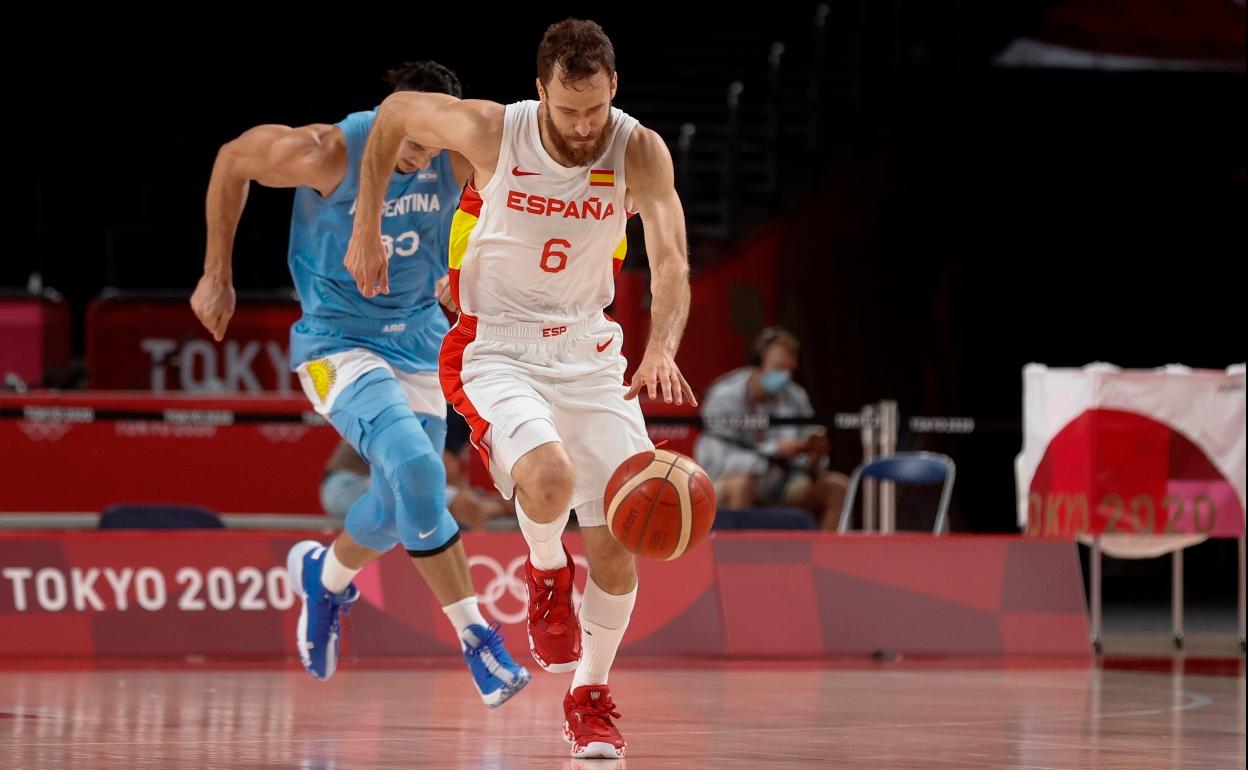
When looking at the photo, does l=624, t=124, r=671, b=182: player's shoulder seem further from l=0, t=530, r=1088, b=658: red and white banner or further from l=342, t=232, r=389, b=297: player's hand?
l=0, t=530, r=1088, b=658: red and white banner

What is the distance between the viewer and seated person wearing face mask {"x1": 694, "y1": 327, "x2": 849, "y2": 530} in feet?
37.1

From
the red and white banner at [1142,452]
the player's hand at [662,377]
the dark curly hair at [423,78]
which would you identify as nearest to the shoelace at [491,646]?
the player's hand at [662,377]

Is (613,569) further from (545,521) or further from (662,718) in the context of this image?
(662,718)

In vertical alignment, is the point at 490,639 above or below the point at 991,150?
below

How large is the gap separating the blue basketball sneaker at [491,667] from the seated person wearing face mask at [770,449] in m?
5.14

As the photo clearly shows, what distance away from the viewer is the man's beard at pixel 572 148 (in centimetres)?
521

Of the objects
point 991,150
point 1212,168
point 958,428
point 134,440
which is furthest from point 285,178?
point 1212,168

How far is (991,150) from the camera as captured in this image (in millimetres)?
14930

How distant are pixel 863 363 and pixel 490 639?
331 inches

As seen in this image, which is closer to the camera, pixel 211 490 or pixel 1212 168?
pixel 211 490

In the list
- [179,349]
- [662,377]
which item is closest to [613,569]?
[662,377]

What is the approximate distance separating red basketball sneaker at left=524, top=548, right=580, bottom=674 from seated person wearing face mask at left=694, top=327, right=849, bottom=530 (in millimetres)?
5835

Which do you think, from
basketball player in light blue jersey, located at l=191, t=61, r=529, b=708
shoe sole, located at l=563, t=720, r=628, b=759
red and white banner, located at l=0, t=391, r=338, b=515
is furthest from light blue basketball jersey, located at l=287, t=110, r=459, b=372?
red and white banner, located at l=0, t=391, r=338, b=515

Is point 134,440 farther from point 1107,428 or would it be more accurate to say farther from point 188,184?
point 1107,428
